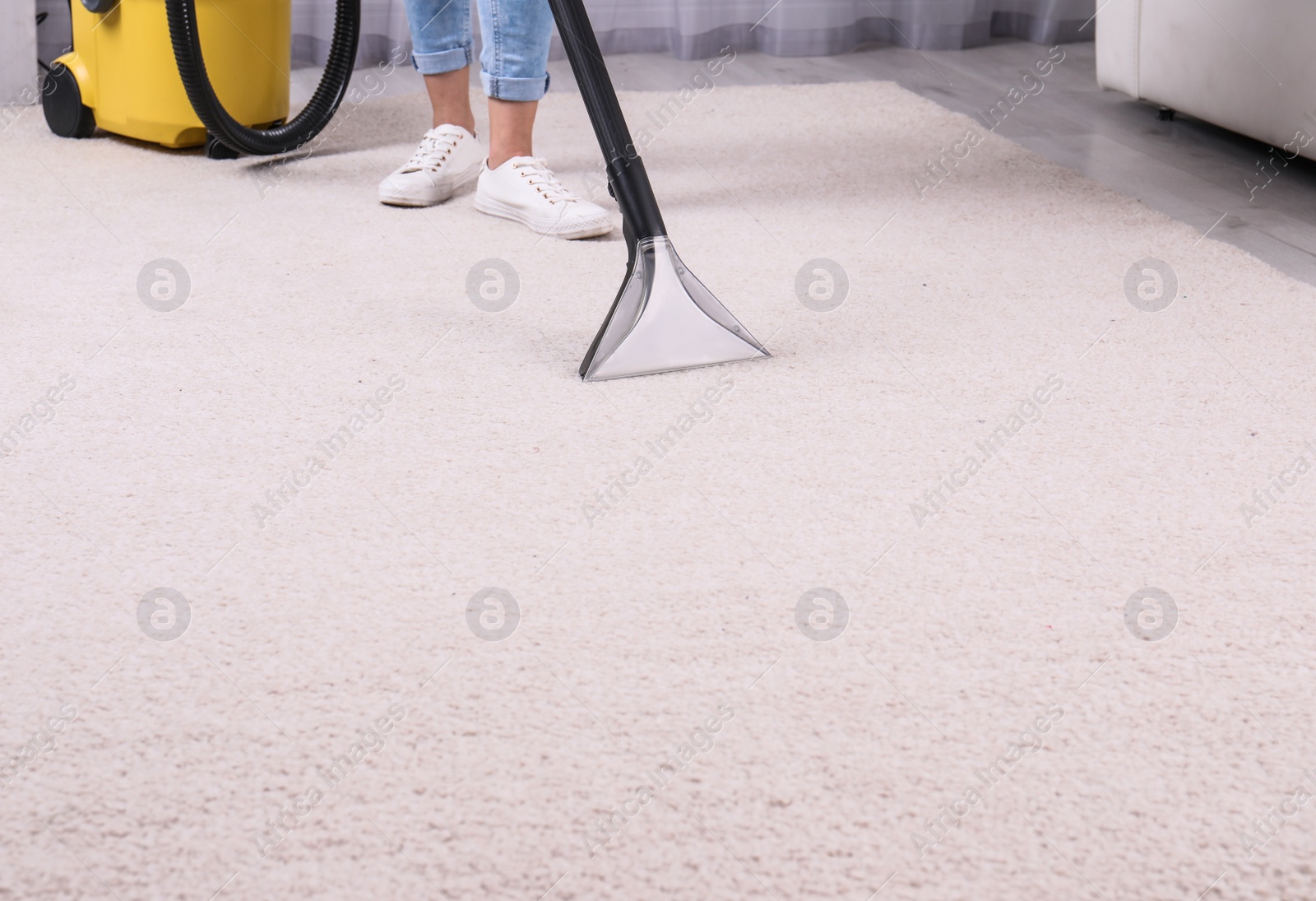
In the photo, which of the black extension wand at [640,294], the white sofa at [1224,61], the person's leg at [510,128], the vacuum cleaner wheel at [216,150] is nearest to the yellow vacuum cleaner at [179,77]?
the vacuum cleaner wheel at [216,150]

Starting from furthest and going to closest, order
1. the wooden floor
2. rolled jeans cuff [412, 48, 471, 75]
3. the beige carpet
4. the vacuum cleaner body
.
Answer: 1. the vacuum cleaner body
2. rolled jeans cuff [412, 48, 471, 75]
3. the wooden floor
4. the beige carpet

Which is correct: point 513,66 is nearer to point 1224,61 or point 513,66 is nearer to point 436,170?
point 436,170

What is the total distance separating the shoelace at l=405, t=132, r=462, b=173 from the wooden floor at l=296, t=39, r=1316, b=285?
2.55 ft

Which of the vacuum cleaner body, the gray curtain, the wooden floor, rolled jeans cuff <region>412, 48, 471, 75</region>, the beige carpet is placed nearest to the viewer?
the beige carpet

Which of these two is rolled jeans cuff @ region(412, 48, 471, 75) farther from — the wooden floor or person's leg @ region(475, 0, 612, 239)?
the wooden floor

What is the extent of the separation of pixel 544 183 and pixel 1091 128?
1.16 m

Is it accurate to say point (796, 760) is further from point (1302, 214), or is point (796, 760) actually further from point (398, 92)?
point (398, 92)

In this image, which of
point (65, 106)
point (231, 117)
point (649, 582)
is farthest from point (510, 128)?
point (649, 582)

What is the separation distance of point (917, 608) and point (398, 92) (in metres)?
1.97

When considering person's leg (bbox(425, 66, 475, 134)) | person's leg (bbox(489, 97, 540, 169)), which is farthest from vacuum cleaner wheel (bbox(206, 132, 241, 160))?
person's leg (bbox(489, 97, 540, 169))

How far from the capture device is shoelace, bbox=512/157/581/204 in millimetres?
1497

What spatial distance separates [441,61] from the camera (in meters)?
1.70

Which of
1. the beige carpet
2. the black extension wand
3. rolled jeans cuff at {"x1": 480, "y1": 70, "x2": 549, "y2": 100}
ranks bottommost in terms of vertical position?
the beige carpet

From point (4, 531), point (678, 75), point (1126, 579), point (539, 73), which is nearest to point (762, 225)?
point (539, 73)
